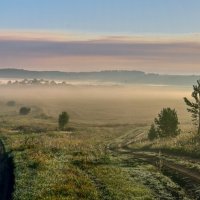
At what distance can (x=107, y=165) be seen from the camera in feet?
162

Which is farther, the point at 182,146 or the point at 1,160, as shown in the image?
the point at 182,146

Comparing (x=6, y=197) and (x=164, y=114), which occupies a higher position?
(x=164, y=114)

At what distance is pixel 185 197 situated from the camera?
35.6 meters

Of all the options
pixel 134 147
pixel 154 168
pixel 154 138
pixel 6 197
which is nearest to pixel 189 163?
pixel 154 168

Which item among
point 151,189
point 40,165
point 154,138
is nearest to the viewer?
point 151,189

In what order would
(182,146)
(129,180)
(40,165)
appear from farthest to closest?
(182,146) → (40,165) → (129,180)

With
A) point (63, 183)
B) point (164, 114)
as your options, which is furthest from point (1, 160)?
point (164, 114)

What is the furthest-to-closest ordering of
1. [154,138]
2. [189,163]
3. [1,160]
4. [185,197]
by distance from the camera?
[154,138] → [1,160] → [189,163] → [185,197]

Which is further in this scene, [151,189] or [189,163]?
[189,163]

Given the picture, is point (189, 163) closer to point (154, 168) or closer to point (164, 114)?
point (154, 168)

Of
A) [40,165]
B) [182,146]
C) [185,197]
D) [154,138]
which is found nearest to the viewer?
[185,197]

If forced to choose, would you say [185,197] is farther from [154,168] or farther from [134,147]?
[134,147]

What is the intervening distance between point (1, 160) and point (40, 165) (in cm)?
1239

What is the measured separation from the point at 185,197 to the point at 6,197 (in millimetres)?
14003
